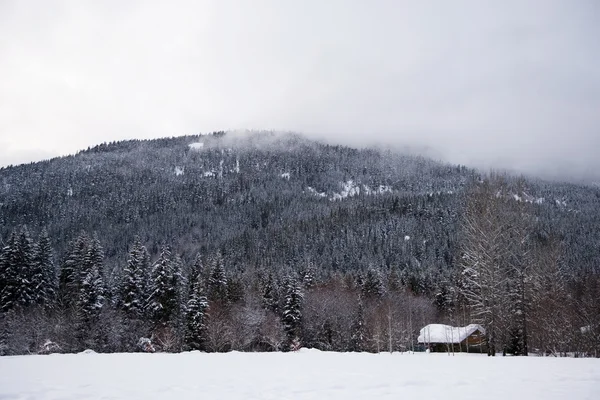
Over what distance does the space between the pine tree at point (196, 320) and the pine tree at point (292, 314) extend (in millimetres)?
11529

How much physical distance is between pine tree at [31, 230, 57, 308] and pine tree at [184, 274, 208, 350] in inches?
634

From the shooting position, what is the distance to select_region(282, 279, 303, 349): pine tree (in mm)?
51944

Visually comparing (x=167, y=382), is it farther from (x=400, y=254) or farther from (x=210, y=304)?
(x=400, y=254)

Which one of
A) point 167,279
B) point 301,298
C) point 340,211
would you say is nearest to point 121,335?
point 167,279

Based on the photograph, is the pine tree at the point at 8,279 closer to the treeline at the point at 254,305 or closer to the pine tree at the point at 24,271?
the treeline at the point at 254,305

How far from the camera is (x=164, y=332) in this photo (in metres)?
44.2

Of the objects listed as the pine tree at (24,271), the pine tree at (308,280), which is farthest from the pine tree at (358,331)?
the pine tree at (24,271)

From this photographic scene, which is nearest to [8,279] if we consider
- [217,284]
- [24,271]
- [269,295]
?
[24,271]

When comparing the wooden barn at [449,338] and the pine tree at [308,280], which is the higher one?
the pine tree at [308,280]

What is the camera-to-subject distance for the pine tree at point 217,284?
175 feet

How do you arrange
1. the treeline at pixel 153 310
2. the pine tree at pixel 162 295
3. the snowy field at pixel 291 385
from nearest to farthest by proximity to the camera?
the snowy field at pixel 291 385 → the treeline at pixel 153 310 → the pine tree at pixel 162 295

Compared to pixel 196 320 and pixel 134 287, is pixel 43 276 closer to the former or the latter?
pixel 134 287

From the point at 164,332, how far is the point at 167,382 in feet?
126

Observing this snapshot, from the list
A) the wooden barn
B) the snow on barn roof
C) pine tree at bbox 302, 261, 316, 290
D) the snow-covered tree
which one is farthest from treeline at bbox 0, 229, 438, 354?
the snow-covered tree
